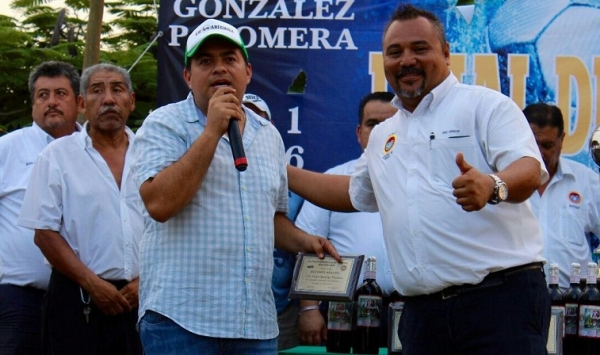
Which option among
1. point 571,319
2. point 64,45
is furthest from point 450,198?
point 64,45

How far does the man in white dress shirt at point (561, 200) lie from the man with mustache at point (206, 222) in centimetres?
241

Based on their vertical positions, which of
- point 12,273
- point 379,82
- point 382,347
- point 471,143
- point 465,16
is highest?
point 465,16

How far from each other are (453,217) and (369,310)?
1498 millimetres

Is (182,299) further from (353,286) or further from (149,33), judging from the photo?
(149,33)

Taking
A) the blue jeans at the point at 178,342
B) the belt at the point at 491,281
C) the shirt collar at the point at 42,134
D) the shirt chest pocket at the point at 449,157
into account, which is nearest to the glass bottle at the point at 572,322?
the belt at the point at 491,281

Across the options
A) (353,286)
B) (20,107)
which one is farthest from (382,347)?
(20,107)

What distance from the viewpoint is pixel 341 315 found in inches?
187

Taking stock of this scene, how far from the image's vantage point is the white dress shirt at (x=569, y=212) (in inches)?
209

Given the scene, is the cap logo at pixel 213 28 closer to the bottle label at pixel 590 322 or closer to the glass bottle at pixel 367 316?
the glass bottle at pixel 367 316

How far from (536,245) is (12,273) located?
10.1 feet

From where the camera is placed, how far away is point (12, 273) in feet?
17.4

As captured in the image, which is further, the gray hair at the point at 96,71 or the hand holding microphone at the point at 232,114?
the gray hair at the point at 96,71

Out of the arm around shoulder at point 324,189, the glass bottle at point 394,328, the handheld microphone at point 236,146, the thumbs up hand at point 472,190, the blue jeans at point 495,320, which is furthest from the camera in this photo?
the glass bottle at point 394,328

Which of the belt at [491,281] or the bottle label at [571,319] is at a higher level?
the belt at [491,281]
